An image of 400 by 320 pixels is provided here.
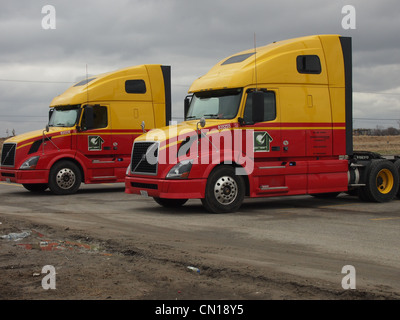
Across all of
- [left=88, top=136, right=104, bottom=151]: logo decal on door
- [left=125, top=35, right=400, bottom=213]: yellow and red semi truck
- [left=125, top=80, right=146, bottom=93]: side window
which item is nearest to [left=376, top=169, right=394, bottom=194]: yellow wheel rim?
[left=125, top=35, right=400, bottom=213]: yellow and red semi truck

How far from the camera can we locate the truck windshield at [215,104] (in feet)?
44.4

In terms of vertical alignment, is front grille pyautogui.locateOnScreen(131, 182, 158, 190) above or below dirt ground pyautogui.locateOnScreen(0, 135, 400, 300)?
above

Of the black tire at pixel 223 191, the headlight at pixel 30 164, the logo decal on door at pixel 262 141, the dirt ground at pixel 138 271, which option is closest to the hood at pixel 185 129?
the logo decal on door at pixel 262 141

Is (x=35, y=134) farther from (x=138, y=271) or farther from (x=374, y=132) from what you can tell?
(x=374, y=132)

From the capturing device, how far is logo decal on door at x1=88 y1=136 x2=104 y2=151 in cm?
1850

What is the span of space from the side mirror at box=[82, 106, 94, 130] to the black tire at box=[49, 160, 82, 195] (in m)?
1.23

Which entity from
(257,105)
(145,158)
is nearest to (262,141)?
(257,105)

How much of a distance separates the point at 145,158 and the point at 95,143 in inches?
215

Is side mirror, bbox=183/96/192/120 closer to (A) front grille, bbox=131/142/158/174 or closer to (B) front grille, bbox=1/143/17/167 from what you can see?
(A) front grille, bbox=131/142/158/174

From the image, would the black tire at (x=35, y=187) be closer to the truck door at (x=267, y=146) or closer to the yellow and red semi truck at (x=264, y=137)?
the yellow and red semi truck at (x=264, y=137)

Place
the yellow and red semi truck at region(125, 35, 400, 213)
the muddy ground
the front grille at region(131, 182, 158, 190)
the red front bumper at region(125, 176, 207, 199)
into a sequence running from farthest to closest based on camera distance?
the front grille at region(131, 182, 158, 190) < the yellow and red semi truck at region(125, 35, 400, 213) < the red front bumper at region(125, 176, 207, 199) < the muddy ground

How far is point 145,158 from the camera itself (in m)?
13.5
